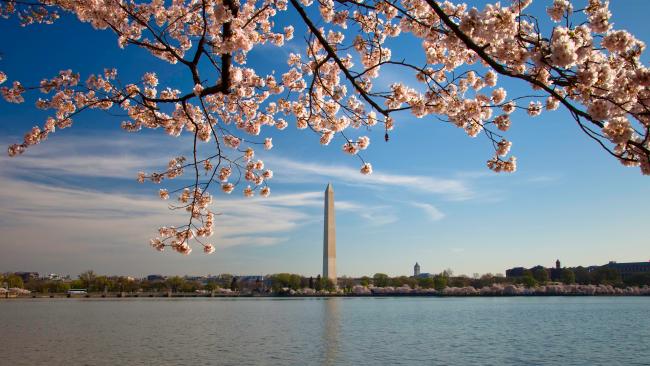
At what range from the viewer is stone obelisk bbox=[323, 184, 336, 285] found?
2777 inches

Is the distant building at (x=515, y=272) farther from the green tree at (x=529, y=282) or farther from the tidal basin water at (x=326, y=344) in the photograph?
the tidal basin water at (x=326, y=344)

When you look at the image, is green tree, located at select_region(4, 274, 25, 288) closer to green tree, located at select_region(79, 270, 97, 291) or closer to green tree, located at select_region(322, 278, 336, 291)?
green tree, located at select_region(79, 270, 97, 291)

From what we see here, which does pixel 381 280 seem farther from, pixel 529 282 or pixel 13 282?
pixel 13 282

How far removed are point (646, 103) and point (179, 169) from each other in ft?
18.1

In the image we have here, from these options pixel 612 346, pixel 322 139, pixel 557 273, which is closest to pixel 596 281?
pixel 557 273

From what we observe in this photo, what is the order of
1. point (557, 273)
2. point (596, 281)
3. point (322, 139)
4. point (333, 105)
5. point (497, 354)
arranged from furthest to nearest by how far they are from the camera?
point (557, 273) < point (596, 281) < point (497, 354) < point (322, 139) < point (333, 105)

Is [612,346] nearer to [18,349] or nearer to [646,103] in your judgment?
[646,103]

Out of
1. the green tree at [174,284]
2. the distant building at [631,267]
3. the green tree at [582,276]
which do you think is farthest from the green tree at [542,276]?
the green tree at [174,284]

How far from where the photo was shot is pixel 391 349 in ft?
75.6

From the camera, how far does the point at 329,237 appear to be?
2820 inches

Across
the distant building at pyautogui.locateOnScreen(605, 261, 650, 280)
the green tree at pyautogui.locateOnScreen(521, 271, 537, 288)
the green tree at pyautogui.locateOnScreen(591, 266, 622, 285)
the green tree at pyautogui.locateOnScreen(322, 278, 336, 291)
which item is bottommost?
the green tree at pyautogui.locateOnScreen(322, 278, 336, 291)

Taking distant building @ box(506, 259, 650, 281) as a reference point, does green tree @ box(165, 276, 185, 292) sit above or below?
below

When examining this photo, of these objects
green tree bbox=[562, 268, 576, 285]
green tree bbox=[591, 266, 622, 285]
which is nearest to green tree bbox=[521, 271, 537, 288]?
green tree bbox=[562, 268, 576, 285]

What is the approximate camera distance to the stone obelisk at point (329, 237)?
70.5 metres
